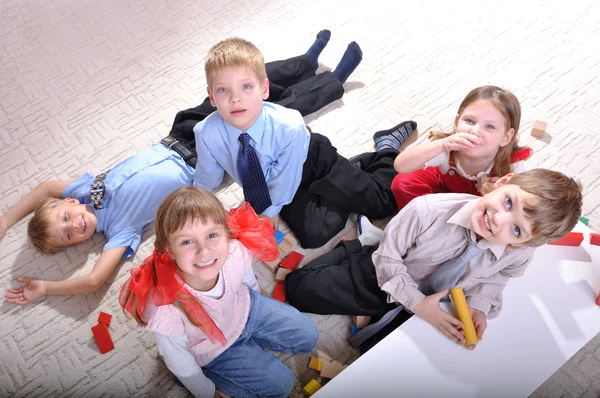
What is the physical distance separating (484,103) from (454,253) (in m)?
0.39

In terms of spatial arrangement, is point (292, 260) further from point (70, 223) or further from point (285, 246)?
point (70, 223)

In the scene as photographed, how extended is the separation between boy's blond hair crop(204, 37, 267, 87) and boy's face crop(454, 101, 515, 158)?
1.79ft

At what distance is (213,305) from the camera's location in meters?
1.12

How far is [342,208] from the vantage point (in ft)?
4.93

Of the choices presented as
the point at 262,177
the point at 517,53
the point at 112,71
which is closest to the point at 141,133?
the point at 112,71

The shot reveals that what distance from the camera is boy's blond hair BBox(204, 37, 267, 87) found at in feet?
3.94

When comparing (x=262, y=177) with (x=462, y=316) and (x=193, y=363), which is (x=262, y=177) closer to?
(x=193, y=363)

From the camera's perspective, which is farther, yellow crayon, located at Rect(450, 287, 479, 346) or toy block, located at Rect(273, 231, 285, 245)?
toy block, located at Rect(273, 231, 285, 245)

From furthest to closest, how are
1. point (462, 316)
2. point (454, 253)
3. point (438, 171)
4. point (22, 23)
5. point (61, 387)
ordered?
1. point (22, 23)
2. point (438, 171)
3. point (61, 387)
4. point (454, 253)
5. point (462, 316)

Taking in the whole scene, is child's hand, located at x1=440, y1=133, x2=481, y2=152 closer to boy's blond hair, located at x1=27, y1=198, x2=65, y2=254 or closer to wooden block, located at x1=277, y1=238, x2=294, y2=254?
wooden block, located at x1=277, y1=238, x2=294, y2=254

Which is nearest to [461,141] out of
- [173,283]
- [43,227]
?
[173,283]

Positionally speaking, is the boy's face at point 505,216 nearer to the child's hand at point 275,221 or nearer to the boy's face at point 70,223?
the child's hand at point 275,221

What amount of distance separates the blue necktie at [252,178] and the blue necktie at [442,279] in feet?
1.45

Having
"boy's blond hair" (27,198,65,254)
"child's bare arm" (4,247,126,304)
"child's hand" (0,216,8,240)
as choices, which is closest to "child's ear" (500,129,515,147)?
"child's bare arm" (4,247,126,304)
